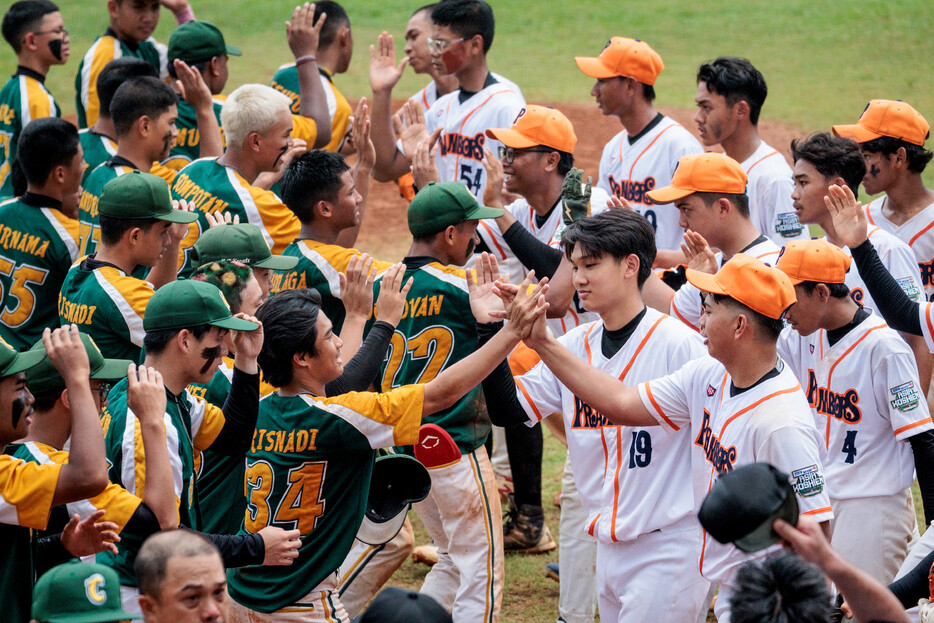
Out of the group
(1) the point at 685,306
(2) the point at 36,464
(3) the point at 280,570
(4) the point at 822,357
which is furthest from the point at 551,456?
(2) the point at 36,464

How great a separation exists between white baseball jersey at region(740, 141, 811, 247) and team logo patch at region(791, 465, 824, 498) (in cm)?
279

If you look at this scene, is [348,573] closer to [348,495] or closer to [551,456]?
[348,495]

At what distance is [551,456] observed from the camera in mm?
→ 7277

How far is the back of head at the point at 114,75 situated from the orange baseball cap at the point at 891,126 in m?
3.92

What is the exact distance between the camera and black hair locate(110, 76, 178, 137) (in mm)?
5512

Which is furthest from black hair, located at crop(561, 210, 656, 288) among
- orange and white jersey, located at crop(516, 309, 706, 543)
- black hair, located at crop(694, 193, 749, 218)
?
black hair, located at crop(694, 193, 749, 218)

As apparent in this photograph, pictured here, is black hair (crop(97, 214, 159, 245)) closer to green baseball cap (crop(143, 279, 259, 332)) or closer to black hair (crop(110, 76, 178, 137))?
green baseball cap (crop(143, 279, 259, 332))

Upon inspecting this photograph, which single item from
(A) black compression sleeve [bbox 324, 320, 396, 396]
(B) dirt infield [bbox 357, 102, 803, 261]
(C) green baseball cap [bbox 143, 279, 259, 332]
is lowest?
(B) dirt infield [bbox 357, 102, 803, 261]

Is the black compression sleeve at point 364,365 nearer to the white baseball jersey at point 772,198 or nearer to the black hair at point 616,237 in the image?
the black hair at point 616,237

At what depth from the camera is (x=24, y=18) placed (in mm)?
7750

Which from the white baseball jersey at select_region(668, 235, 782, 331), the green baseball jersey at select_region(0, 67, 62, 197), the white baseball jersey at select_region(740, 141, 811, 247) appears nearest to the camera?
the white baseball jersey at select_region(668, 235, 782, 331)

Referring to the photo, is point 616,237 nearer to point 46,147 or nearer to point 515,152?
point 515,152

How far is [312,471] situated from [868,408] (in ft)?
7.23

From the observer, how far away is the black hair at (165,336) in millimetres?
3521
